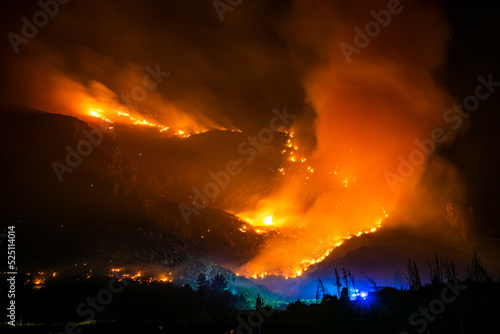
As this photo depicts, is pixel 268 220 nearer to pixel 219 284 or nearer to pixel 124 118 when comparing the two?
pixel 219 284

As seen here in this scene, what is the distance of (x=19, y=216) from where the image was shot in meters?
43.9

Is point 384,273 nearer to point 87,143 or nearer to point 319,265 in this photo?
point 319,265

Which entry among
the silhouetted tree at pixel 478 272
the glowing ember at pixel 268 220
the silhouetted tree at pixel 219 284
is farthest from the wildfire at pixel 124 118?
the silhouetted tree at pixel 478 272

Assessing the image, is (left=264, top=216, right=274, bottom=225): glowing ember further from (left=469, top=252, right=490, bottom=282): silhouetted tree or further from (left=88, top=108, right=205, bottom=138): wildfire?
(left=469, top=252, right=490, bottom=282): silhouetted tree

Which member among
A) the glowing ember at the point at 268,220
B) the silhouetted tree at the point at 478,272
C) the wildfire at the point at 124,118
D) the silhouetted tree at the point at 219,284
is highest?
the silhouetted tree at the point at 478,272

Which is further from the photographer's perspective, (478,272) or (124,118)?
(124,118)

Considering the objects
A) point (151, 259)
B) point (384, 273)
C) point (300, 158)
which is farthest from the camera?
point (300, 158)

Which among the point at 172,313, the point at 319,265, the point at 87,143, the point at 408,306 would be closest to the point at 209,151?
the point at 87,143

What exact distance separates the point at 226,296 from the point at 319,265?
93.9 ft

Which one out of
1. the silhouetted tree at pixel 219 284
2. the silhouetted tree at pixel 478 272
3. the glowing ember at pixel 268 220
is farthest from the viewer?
the glowing ember at pixel 268 220

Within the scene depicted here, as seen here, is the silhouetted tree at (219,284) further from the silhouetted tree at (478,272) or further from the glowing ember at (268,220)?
the glowing ember at (268,220)

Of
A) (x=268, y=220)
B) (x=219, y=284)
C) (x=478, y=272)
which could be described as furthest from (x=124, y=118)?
(x=478, y=272)

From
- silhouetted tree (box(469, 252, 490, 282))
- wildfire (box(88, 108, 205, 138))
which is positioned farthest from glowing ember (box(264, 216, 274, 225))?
silhouetted tree (box(469, 252, 490, 282))

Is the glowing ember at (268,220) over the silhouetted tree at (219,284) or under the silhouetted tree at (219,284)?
over
